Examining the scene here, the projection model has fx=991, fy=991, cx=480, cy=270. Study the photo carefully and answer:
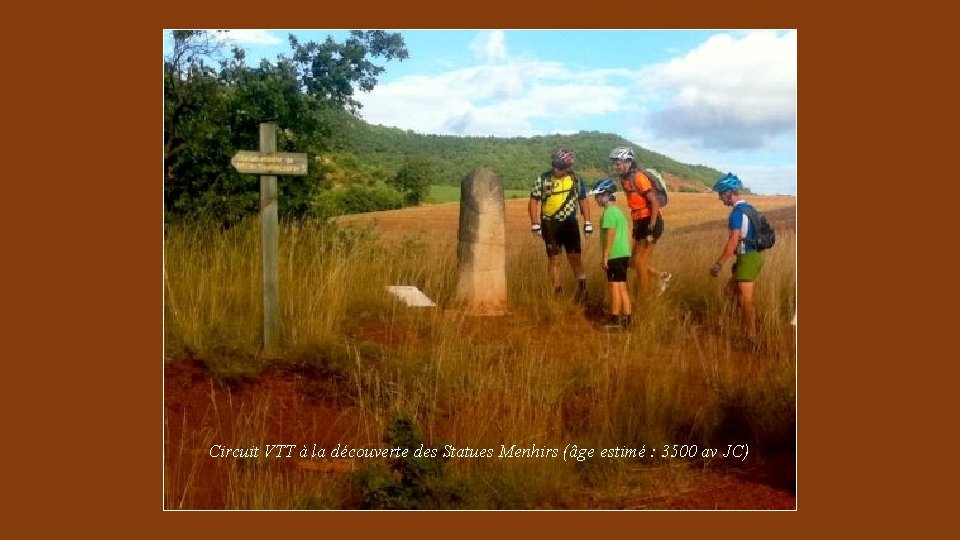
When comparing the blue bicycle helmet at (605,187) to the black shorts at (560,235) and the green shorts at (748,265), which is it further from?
the green shorts at (748,265)

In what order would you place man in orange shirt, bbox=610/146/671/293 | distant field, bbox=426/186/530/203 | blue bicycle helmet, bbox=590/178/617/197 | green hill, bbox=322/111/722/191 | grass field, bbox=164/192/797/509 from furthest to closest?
distant field, bbox=426/186/530/203, green hill, bbox=322/111/722/191, man in orange shirt, bbox=610/146/671/293, blue bicycle helmet, bbox=590/178/617/197, grass field, bbox=164/192/797/509

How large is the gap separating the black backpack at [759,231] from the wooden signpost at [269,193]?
14.0 ft

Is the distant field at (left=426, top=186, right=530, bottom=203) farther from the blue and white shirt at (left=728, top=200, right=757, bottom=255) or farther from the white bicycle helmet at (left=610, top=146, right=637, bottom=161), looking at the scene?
the blue and white shirt at (left=728, top=200, right=757, bottom=255)

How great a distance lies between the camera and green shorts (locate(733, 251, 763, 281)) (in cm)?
971

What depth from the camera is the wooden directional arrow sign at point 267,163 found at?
8969 mm

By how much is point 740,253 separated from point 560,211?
2850 mm

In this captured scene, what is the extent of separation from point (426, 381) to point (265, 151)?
2627 mm

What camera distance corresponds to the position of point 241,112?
1234 centimetres

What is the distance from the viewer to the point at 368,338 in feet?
33.0

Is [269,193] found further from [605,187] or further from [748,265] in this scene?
[748,265]

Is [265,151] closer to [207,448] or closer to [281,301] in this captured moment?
[281,301]

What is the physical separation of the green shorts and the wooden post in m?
4.51

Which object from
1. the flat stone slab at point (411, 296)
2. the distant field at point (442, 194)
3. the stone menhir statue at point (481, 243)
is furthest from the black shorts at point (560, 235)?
the distant field at point (442, 194)

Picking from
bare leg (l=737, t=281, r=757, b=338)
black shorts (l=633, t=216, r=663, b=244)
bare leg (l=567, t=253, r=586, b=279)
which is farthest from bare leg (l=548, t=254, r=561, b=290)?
bare leg (l=737, t=281, r=757, b=338)
